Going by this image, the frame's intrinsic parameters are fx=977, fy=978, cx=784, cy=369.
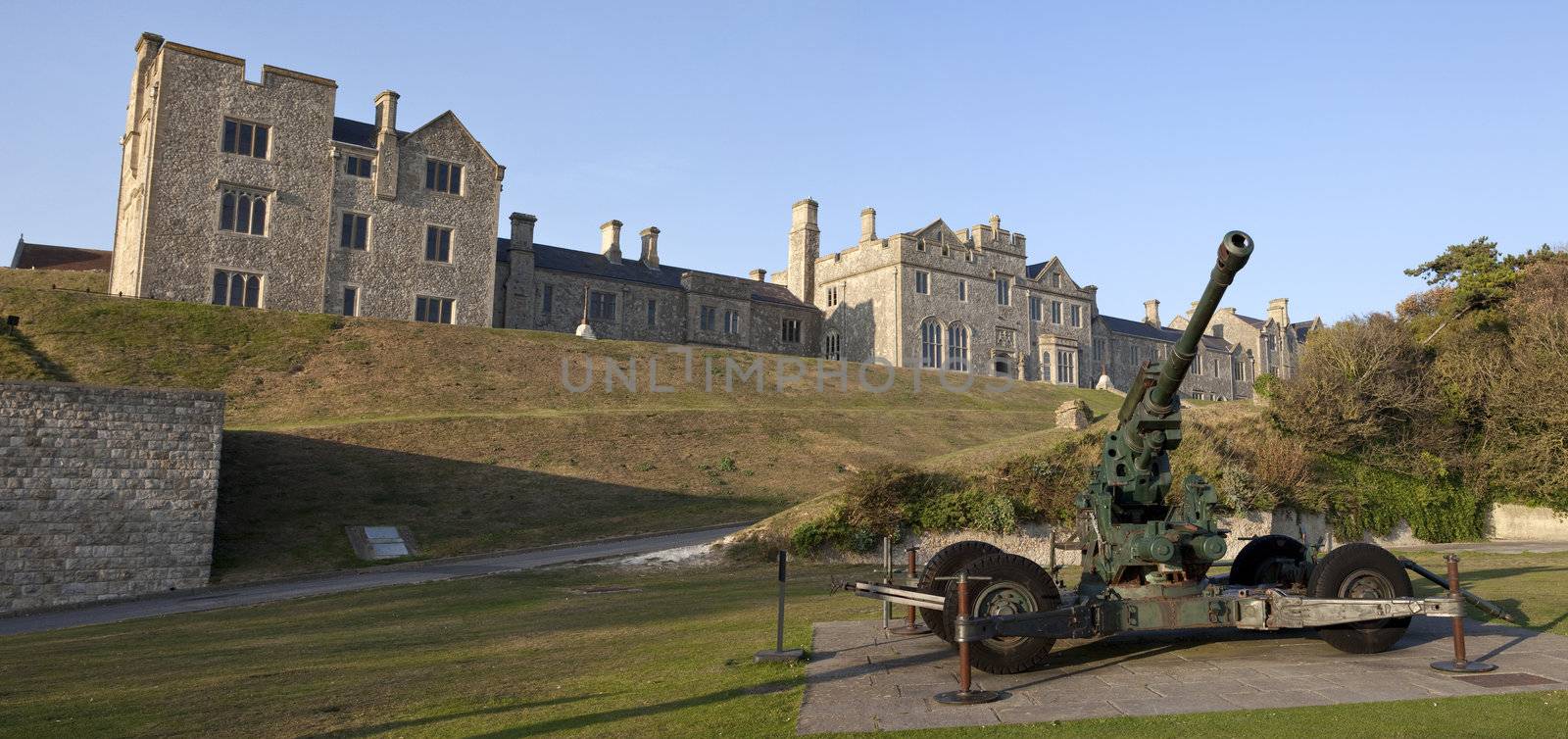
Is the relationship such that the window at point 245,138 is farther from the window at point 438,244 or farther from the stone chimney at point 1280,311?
the stone chimney at point 1280,311

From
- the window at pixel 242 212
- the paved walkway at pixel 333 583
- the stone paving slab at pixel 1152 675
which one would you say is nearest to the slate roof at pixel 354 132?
the window at pixel 242 212

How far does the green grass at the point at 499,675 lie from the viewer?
7395mm

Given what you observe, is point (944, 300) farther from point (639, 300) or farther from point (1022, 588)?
point (1022, 588)

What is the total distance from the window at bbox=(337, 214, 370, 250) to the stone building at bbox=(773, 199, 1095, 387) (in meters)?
29.5

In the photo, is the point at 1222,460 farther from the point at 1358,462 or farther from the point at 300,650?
the point at 300,650

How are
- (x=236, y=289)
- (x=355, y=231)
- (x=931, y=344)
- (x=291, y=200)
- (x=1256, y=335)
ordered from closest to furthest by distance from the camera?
(x=236, y=289) < (x=291, y=200) < (x=355, y=231) < (x=931, y=344) < (x=1256, y=335)

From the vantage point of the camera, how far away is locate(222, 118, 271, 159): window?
43500mm

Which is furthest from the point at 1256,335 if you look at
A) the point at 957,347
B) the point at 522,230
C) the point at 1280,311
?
the point at 522,230

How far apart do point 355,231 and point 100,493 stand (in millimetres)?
25987

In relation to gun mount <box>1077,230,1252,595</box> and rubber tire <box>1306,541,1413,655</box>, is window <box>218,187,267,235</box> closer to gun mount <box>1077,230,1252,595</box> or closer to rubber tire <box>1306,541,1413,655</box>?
gun mount <box>1077,230,1252,595</box>

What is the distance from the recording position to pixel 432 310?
4816cm

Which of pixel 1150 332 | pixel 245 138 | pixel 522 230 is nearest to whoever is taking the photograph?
pixel 245 138

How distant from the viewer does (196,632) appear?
562 inches

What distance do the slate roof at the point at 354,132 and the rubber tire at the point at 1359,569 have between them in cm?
4686
